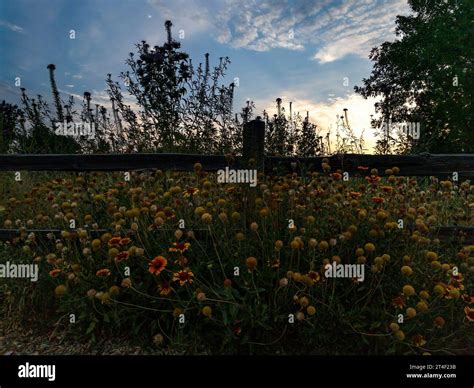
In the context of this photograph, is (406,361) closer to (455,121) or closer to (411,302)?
(411,302)

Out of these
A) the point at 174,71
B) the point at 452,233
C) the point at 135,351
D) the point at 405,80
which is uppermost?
the point at 405,80

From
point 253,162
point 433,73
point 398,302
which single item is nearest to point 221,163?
→ point 253,162

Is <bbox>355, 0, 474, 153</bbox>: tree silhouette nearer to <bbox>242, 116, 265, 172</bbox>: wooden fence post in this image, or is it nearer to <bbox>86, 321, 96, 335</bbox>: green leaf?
<bbox>242, 116, 265, 172</bbox>: wooden fence post

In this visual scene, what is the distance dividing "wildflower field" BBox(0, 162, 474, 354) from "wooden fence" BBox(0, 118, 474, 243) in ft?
0.42

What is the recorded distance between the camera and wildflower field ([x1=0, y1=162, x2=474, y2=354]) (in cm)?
256

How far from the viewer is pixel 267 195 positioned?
10.1 feet

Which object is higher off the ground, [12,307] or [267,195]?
[267,195]

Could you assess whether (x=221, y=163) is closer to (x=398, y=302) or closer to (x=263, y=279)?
(x=263, y=279)

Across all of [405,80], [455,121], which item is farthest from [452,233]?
[405,80]

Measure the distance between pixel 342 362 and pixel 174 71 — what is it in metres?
5.17

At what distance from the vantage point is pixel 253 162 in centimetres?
331

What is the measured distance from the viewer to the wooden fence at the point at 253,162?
341 cm

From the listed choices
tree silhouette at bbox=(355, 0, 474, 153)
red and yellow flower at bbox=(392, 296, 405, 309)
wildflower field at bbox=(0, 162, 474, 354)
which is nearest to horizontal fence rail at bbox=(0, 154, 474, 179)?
wildflower field at bbox=(0, 162, 474, 354)

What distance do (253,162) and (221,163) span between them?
0.95 ft
